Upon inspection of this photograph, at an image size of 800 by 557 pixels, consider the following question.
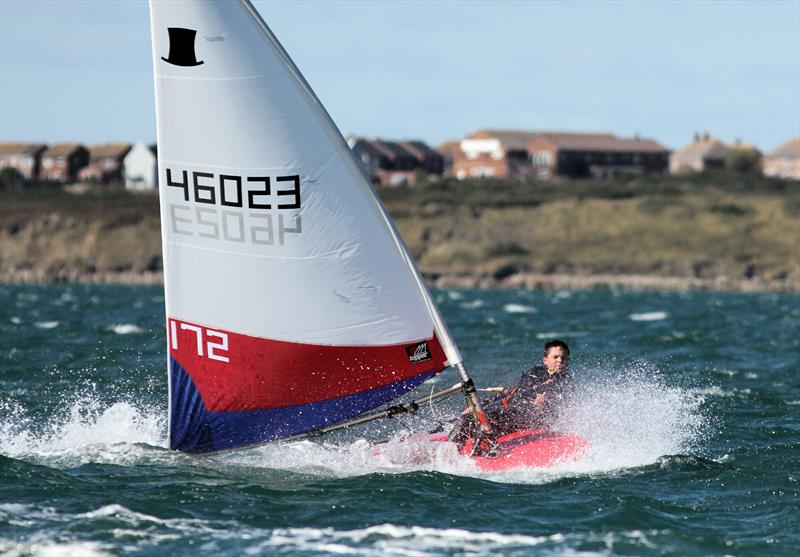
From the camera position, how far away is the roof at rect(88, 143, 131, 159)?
166 m

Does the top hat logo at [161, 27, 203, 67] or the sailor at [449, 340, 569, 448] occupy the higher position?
the top hat logo at [161, 27, 203, 67]

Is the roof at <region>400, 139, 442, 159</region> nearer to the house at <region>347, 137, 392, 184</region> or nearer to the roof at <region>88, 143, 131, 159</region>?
the house at <region>347, 137, 392, 184</region>

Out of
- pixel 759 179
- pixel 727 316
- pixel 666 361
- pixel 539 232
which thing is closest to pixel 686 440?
pixel 666 361

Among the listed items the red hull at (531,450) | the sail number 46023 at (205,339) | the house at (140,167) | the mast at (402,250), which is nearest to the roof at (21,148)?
the house at (140,167)

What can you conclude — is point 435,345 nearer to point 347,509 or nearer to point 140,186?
point 347,509

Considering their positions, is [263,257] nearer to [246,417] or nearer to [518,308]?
[246,417]

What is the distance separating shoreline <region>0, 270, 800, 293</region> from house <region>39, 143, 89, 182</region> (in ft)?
171

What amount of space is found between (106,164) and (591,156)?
5927cm

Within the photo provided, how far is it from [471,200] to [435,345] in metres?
116

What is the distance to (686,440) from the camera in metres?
18.8

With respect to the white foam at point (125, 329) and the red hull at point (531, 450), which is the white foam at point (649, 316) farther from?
the red hull at point (531, 450)

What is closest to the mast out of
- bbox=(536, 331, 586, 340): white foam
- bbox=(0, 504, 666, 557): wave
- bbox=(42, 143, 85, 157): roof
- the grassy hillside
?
bbox=(0, 504, 666, 557): wave

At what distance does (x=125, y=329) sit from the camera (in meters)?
40.2

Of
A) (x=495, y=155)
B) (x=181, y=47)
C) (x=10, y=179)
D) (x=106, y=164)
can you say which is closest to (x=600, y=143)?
(x=495, y=155)
